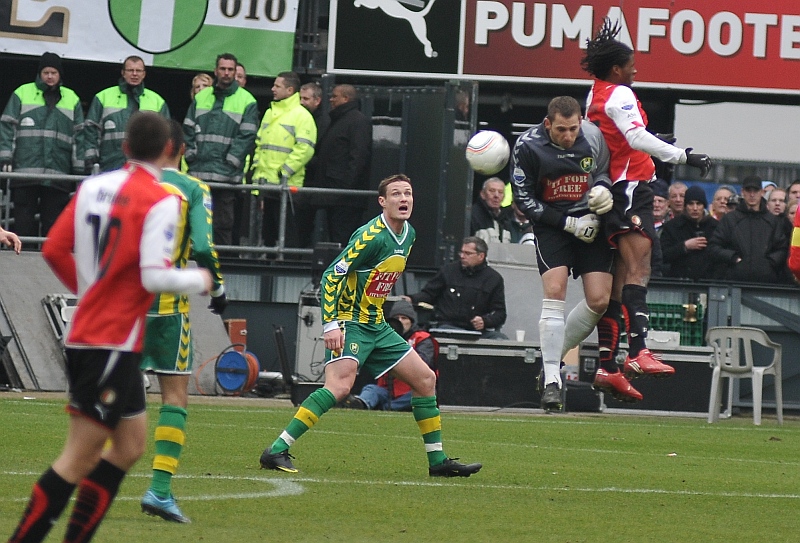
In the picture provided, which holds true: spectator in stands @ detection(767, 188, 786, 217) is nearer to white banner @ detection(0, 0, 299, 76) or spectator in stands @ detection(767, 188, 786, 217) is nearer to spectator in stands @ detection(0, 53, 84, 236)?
white banner @ detection(0, 0, 299, 76)

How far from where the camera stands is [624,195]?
31.2ft

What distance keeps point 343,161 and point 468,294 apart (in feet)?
6.98

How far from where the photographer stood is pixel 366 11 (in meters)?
18.6

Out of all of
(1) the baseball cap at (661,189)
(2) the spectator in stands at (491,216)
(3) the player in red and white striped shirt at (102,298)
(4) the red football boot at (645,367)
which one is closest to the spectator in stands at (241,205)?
(2) the spectator in stands at (491,216)

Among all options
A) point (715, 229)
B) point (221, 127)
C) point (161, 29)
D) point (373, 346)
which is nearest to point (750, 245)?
point (715, 229)

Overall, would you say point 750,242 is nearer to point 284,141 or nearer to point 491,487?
point 284,141

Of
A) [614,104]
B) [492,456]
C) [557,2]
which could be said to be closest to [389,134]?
[557,2]

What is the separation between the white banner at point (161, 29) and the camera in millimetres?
17625

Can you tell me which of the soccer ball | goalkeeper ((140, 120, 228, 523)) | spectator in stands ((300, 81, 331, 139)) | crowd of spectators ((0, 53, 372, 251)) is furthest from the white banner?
goalkeeper ((140, 120, 228, 523))

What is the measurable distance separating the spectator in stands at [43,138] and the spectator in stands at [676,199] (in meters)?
7.14

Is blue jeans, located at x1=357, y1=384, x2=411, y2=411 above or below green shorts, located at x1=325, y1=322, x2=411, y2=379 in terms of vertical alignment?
below

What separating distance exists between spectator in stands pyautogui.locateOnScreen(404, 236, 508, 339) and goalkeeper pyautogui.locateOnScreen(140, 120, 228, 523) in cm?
894

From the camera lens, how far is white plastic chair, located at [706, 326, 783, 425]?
16.1m

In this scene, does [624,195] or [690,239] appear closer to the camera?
[624,195]
